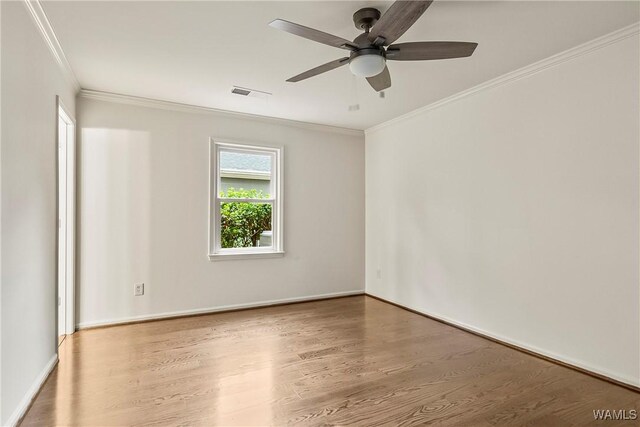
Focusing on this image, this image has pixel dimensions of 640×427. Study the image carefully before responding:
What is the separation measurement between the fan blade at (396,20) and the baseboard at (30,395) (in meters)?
2.85

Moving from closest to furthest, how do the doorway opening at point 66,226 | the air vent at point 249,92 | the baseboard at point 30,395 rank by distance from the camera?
the baseboard at point 30,395, the doorway opening at point 66,226, the air vent at point 249,92

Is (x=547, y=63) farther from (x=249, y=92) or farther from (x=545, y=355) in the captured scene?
(x=249, y=92)

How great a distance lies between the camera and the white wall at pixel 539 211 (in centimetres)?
237

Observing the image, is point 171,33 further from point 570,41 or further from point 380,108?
point 570,41

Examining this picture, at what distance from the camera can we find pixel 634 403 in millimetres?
2127

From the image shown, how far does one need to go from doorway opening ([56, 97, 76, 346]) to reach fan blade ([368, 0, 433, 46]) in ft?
9.74

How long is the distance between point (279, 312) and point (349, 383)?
184cm

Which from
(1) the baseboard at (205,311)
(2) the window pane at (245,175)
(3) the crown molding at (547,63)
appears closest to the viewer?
(3) the crown molding at (547,63)

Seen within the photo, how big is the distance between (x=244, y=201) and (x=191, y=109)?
4.06ft

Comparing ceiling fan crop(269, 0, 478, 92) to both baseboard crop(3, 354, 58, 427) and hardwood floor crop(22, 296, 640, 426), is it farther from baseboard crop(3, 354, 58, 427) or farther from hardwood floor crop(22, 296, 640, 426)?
baseboard crop(3, 354, 58, 427)

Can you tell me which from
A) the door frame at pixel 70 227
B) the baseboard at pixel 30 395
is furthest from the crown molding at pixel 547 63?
the baseboard at pixel 30 395

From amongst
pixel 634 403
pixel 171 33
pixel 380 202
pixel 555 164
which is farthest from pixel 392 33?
pixel 380 202

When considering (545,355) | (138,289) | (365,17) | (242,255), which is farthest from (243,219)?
(545,355)

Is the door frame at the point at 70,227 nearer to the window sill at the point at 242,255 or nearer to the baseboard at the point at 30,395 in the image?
the baseboard at the point at 30,395
